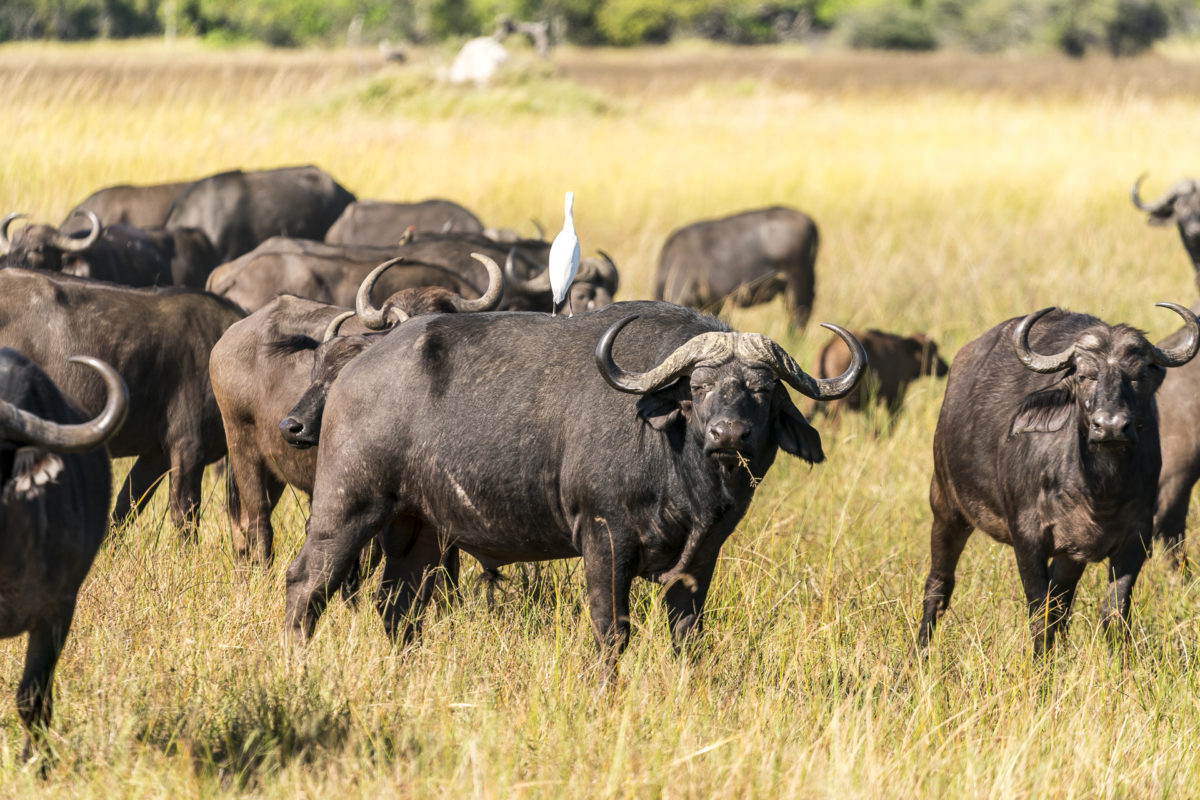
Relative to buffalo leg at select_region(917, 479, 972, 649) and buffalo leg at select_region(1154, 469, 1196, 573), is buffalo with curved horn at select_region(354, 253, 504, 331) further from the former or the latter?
buffalo leg at select_region(1154, 469, 1196, 573)

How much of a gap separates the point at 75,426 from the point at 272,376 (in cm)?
266

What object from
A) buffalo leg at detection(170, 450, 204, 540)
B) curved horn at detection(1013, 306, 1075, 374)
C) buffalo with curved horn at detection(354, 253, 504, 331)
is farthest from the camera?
buffalo leg at detection(170, 450, 204, 540)

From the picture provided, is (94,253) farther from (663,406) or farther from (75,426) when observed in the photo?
(75,426)

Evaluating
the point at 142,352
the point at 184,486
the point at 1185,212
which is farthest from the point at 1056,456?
the point at 1185,212

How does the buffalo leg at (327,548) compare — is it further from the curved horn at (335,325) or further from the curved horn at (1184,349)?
the curved horn at (1184,349)

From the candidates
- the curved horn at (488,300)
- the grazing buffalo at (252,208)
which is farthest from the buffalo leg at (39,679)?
the grazing buffalo at (252,208)

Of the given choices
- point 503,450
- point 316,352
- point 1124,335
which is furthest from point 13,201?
point 1124,335

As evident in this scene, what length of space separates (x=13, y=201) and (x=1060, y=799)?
40.0ft

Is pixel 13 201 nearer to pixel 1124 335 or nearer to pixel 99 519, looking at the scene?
pixel 99 519

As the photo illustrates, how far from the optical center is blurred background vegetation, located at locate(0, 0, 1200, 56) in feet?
174

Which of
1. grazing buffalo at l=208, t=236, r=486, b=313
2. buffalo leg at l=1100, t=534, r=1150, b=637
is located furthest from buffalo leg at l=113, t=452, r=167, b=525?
buffalo leg at l=1100, t=534, r=1150, b=637

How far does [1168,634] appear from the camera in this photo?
5715mm

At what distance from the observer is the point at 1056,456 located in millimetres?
5512

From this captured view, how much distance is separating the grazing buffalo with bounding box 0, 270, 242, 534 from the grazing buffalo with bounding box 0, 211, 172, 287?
172 centimetres
